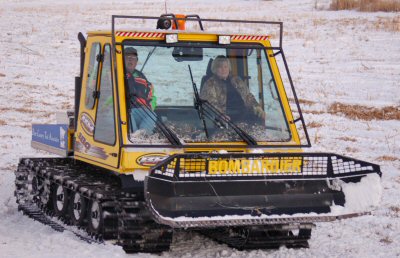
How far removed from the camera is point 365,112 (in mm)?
18797

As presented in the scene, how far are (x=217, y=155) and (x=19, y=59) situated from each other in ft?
70.5

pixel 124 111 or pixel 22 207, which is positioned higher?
pixel 124 111

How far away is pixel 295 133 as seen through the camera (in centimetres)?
897

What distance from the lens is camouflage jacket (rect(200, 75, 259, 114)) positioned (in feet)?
28.9

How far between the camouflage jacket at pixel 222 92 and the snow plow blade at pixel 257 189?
1.05 metres

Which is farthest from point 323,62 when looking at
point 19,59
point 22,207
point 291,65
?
point 22,207

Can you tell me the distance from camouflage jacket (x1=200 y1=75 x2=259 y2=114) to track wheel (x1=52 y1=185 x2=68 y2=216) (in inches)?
76.0

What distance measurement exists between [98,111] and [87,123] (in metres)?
0.30

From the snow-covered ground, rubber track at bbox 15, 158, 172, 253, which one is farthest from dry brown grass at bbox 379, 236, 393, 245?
rubber track at bbox 15, 158, 172, 253

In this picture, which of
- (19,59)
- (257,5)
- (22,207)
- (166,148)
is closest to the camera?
(166,148)

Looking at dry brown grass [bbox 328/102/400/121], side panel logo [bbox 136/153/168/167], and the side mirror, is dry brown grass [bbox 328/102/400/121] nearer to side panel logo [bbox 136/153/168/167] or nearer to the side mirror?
the side mirror

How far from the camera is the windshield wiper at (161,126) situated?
8312 mm

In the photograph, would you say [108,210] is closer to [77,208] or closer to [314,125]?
[77,208]

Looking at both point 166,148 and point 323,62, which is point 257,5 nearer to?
point 323,62
